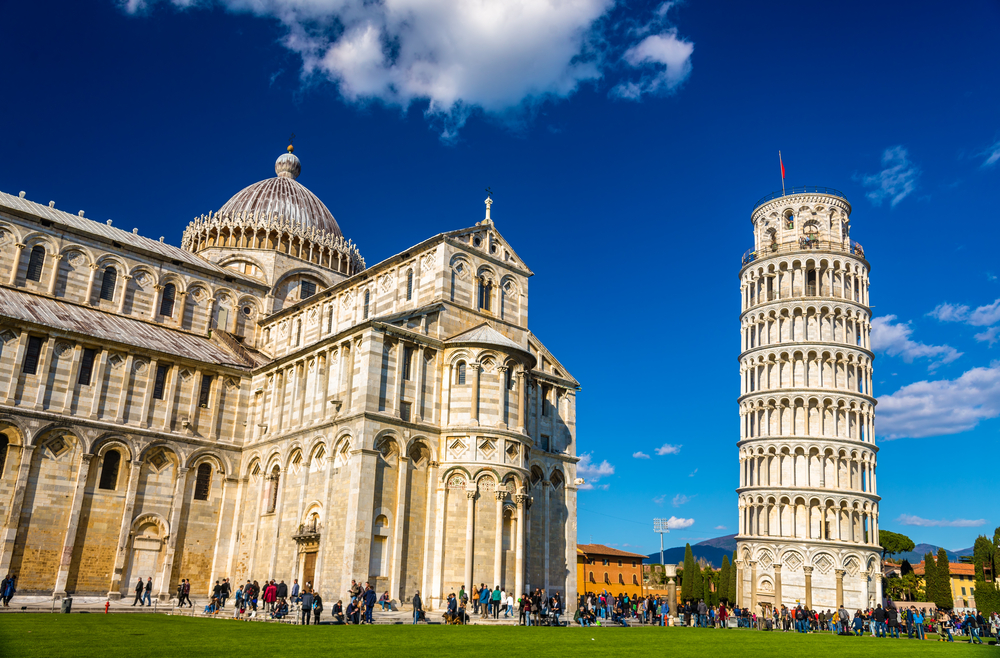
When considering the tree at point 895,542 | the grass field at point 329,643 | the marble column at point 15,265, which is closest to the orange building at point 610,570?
the tree at point 895,542

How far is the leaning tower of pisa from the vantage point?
60438 millimetres

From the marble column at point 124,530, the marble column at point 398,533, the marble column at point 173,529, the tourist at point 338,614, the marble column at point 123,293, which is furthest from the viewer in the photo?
the marble column at point 123,293

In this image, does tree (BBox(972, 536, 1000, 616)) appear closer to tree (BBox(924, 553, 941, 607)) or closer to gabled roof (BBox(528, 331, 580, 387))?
tree (BBox(924, 553, 941, 607))

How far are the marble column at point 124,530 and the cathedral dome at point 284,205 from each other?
69.8 feet

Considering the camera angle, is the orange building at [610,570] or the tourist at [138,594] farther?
the orange building at [610,570]

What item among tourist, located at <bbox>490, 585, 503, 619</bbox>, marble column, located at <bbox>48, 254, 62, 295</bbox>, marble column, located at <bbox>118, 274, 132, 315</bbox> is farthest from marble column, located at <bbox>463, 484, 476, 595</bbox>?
marble column, located at <bbox>48, 254, 62, 295</bbox>

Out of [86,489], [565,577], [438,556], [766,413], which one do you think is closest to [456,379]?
[438,556]

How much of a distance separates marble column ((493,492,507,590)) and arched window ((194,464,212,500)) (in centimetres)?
1538

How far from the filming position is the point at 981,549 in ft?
258

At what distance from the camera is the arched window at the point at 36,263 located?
132 feet

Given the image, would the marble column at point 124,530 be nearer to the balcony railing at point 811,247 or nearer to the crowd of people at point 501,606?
the crowd of people at point 501,606

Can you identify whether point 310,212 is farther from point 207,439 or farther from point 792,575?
point 792,575

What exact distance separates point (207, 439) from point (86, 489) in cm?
588

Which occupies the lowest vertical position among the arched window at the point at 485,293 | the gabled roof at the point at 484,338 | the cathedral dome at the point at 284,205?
the gabled roof at the point at 484,338
